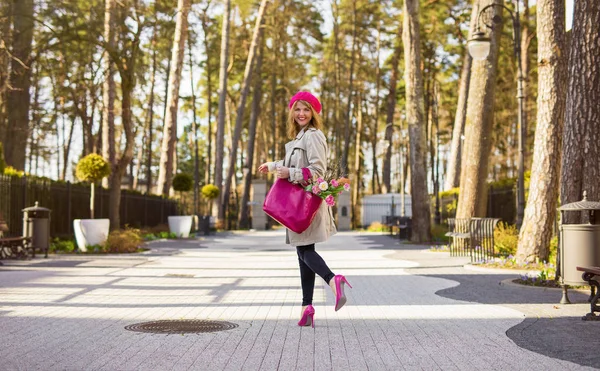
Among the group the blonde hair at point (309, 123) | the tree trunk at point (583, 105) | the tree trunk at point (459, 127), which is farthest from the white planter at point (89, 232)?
the tree trunk at point (459, 127)

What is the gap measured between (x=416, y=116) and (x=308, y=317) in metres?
18.0

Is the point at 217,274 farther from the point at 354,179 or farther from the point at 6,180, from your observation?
the point at 354,179

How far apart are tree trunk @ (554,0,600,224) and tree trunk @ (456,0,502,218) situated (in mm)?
9876

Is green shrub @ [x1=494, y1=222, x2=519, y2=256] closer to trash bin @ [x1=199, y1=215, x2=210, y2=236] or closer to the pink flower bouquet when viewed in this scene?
the pink flower bouquet

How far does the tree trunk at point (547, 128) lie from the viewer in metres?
13.3

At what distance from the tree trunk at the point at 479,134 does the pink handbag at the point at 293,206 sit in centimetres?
1460

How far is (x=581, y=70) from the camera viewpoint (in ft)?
33.3

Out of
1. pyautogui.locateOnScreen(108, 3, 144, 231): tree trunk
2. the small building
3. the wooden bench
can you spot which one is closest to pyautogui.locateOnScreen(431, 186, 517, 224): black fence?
pyautogui.locateOnScreen(108, 3, 144, 231): tree trunk

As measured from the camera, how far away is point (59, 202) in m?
21.5

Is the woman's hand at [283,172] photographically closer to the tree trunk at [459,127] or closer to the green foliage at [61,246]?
the green foliage at [61,246]

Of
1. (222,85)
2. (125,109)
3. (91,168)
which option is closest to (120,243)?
(91,168)

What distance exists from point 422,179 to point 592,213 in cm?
1575

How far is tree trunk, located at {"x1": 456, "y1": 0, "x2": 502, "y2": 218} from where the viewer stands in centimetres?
2016

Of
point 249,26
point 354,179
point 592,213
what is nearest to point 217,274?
point 592,213
